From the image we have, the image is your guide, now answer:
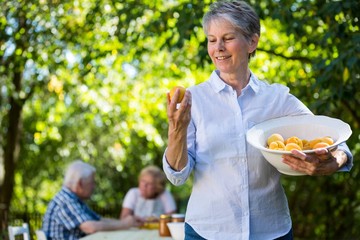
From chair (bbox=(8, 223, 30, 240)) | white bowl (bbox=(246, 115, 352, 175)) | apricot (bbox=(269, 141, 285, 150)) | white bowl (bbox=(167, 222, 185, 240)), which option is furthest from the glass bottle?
apricot (bbox=(269, 141, 285, 150))

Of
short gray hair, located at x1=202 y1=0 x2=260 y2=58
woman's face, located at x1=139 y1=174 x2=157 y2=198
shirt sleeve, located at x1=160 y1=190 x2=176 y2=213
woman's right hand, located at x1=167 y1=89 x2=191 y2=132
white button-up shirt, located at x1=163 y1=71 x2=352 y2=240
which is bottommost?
shirt sleeve, located at x1=160 y1=190 x2=176 y2=213

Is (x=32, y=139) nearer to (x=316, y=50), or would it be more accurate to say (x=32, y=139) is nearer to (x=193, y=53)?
(x=193, y=53)

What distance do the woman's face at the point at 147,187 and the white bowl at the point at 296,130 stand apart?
4.72 m

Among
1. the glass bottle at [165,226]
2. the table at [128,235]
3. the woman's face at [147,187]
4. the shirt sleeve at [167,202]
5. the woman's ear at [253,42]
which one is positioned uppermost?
the woman's ear at [253,42]

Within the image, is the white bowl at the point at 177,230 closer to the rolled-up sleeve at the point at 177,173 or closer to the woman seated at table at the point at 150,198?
the rolled-up sleeve at the point at 177,173

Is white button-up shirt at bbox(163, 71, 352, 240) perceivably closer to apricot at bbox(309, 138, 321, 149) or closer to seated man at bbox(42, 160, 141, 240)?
apricot at bbox(309, 138, 321, 149)

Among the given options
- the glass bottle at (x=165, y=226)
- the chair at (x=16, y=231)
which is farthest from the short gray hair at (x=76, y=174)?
the glass bottle at (x=165, y=226)

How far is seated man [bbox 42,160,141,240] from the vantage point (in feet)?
18.8

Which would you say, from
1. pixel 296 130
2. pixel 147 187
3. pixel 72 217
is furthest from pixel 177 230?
pixel 147 187

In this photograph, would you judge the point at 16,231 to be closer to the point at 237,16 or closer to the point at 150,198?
the point at 150,198

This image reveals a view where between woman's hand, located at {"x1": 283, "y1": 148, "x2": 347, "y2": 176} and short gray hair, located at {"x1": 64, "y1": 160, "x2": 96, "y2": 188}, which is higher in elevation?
woman's hand, located at {"x1": 283, "y1": 148, "x2": 347, "y2": 176}

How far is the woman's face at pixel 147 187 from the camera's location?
743 cm

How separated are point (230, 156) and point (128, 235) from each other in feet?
10.2

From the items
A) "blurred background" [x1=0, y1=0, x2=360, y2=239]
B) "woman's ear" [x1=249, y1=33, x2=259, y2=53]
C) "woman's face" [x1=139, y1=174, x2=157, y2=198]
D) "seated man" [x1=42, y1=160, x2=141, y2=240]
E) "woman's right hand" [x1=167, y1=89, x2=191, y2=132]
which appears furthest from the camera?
"woman's face" [x1=139, y1=174, x2=157, y2=198]
